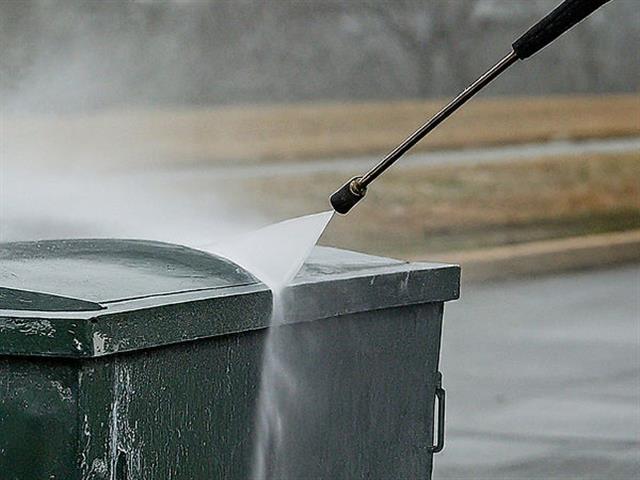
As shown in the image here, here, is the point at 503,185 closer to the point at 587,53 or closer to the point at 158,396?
the point at 587,53

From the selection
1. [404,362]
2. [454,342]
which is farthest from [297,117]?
[404,362]

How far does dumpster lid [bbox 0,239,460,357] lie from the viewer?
287cm

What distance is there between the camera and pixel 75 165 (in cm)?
1553

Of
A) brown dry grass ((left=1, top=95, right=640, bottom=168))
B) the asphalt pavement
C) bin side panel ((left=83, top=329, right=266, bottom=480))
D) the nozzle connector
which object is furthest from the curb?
bin side panel ((left=83, top=329, right=266, bottom=480))

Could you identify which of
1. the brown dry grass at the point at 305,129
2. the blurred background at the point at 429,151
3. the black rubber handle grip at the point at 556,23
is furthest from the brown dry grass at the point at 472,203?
the black rubber handle grip at the point at 556,23

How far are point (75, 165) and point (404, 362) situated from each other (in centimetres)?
1210

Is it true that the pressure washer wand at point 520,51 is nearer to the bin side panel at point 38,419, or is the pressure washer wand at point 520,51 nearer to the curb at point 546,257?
the bin side panel at point 38,419

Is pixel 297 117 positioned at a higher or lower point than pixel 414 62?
lower

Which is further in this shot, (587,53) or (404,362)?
(587,53)

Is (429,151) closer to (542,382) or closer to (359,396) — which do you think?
(542,382)

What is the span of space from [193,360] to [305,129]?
1603cm

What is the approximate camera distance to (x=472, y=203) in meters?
15.4

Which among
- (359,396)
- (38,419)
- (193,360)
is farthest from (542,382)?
(38,419)

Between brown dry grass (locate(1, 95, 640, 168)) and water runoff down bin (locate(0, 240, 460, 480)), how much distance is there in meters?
11.5
